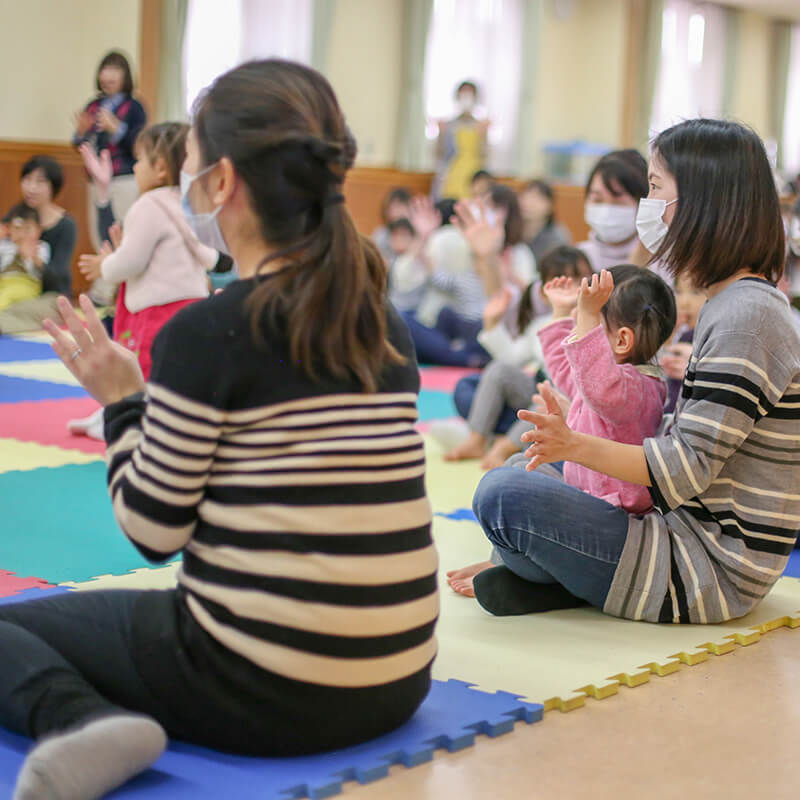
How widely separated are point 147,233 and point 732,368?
2.24 m

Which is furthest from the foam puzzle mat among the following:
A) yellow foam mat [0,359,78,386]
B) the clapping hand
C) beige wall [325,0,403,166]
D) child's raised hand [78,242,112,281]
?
beige wall [325,0,403,166]

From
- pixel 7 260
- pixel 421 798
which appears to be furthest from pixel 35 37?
pixel 421 798

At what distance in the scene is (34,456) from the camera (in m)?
3.88

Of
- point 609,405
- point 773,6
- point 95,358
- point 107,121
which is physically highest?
point 773,6

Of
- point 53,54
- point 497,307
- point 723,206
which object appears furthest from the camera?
point 53,54

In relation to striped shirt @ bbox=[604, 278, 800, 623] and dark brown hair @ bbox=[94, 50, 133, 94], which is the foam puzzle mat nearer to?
striped shirt @ bbox=[604, 278, 800, 623]

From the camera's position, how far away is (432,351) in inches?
268

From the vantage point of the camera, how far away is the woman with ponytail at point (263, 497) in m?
1.52

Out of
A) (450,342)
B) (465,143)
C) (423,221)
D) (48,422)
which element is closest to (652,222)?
(48,422)

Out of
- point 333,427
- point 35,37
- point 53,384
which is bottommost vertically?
point 53,384

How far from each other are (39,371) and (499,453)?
265cm

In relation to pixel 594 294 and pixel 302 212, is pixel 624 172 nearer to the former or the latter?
pixel 594 294

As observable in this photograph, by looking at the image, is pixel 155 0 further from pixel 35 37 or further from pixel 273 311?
pixel 273 311

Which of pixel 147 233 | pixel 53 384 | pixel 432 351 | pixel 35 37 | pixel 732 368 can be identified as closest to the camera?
pixel 732 368
